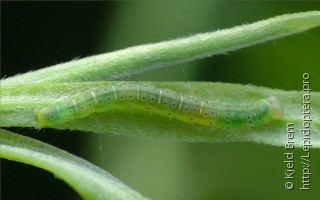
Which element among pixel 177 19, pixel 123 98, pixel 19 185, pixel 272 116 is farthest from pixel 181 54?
pixel 19 185

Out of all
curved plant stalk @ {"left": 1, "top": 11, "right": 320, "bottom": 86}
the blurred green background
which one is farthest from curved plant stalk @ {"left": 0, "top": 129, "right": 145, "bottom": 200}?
the blurred green background

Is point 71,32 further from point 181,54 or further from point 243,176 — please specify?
point 181,54

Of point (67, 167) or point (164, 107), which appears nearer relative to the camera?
point (67, 167)

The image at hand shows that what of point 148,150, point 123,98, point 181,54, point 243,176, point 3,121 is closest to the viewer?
point 3,121

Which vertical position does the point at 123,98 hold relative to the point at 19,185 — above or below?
below

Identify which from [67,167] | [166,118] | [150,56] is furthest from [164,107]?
[67,167]

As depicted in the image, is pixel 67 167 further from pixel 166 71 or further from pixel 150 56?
pixel 166 71
